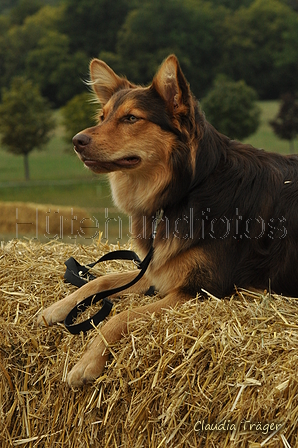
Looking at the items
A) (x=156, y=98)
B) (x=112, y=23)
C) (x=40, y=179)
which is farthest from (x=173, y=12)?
(x=156, y=98)

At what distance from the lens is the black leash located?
14.6 feet

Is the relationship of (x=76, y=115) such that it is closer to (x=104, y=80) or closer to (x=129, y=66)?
(x=129, y=66)

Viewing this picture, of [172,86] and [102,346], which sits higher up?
[172,86]

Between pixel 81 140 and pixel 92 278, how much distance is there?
154cm

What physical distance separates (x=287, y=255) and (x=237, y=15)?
54347mm

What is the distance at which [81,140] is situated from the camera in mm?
4504

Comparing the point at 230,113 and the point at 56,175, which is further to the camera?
the point at 56,175

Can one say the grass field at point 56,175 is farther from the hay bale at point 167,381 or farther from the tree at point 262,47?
the hay bale at point 167,381

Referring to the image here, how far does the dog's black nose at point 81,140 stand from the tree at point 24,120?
93.5ft

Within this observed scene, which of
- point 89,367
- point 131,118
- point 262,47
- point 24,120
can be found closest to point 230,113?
point 24,120

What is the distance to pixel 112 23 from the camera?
180 ft

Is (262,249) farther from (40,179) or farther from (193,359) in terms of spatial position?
(40,179)

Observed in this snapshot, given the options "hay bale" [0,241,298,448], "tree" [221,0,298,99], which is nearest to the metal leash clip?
"hay bale" [0,241,298,448]

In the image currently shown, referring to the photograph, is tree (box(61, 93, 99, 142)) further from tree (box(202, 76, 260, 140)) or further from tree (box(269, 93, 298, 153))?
tree (box(269, 93, 298, 153))
